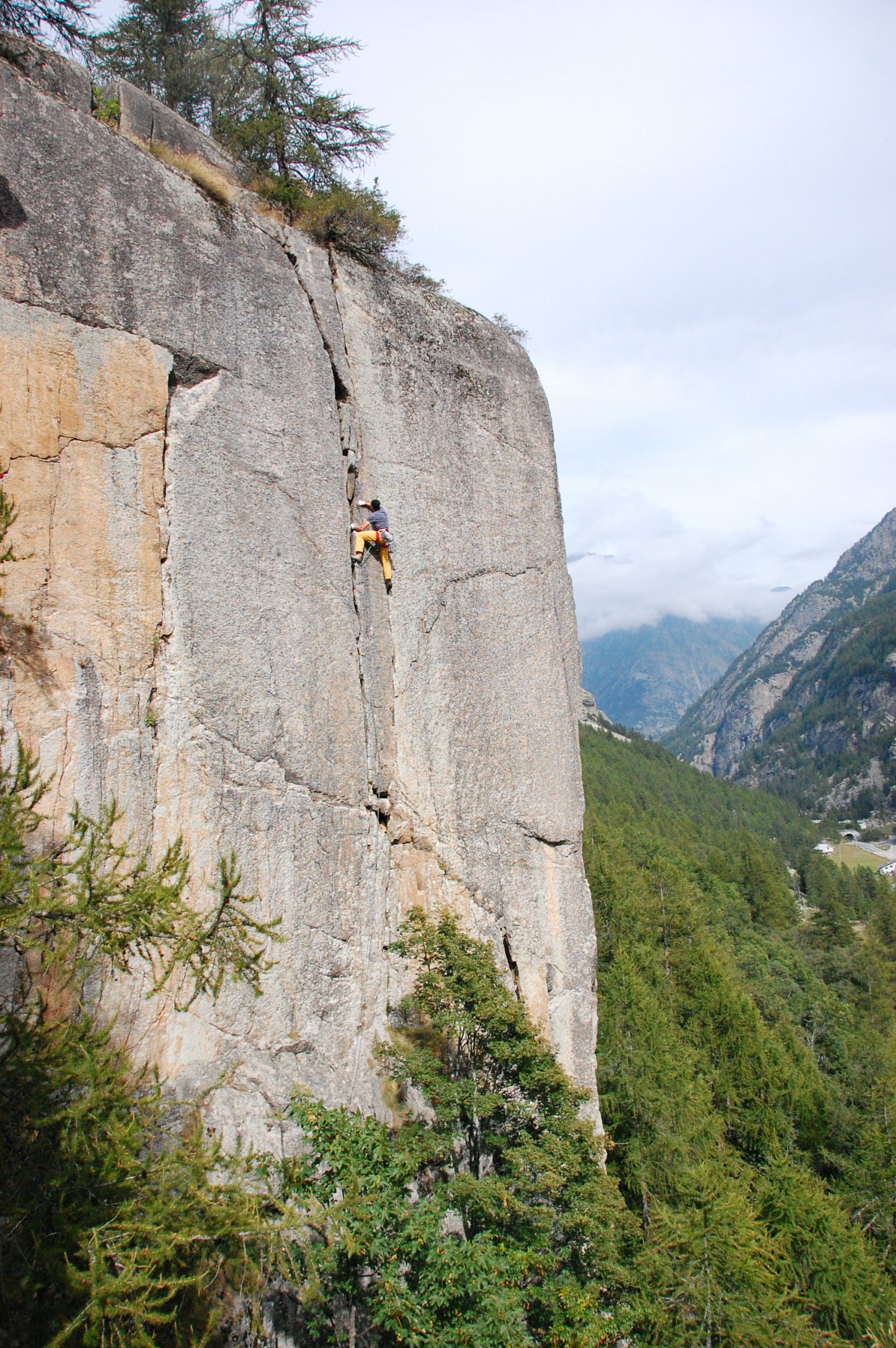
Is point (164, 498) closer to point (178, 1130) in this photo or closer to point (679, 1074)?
point (178, 1130)

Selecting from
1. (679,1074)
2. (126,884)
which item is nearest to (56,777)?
(126,884)

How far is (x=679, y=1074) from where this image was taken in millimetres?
22188

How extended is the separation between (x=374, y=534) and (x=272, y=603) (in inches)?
84.5

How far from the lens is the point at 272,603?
421 inches

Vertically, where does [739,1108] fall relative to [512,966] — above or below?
below

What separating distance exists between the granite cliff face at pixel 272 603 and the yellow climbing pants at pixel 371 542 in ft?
0.81

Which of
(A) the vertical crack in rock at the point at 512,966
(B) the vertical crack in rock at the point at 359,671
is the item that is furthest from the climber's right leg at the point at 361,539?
(A) the vertical crack in rock at the point at 512,966

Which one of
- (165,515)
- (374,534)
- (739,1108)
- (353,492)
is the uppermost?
(353,492)

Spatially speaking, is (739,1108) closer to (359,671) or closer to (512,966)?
(512,966)

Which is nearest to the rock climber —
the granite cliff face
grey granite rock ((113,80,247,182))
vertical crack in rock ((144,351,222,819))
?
the granite cliff face

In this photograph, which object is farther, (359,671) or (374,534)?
(374,534)

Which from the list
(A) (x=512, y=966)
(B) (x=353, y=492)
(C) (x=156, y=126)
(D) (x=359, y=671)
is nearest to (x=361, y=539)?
(B) (x=353, y=492)

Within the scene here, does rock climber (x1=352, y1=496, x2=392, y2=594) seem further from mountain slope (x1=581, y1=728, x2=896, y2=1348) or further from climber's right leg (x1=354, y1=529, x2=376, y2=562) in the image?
mountain slope (x1=581, y1=728, x2=896, y2=1348)

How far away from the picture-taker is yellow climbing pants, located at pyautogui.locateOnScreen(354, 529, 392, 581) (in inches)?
467
